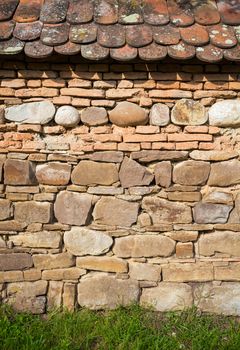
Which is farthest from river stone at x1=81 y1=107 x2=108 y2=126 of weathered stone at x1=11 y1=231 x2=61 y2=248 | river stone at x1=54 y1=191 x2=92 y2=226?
weathered stone at x1=11 y1=231 x2=61 y2=248

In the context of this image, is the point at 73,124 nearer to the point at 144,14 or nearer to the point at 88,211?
the point at 88,211

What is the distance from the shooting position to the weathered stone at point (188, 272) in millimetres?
3170

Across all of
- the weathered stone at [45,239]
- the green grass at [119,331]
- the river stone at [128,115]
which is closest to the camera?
the green grass at [119,331]

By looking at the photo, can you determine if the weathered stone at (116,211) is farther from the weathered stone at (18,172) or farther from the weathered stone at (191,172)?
the weathered stone at (18,172)

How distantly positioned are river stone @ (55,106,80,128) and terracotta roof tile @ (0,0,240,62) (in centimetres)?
46

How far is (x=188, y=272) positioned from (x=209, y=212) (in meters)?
0.55

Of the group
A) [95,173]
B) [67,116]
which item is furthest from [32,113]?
[95,173]

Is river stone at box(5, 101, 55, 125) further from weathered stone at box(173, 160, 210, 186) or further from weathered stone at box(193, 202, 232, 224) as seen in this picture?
weathered stone at box(193, 202, 232, 224)

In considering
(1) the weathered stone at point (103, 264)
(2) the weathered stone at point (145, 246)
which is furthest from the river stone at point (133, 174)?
(1) the weathered stone at point (103, 264)

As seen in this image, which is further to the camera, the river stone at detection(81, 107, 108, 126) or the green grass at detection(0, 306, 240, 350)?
the river stone at detection(81, 107, 108, 126)

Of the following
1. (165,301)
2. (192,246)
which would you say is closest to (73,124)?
(192,246)

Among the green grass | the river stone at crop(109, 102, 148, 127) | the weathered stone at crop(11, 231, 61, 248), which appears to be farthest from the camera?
the weathered stone at crop(11, 231, 61, 248)

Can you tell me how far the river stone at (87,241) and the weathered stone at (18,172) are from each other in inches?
22.7

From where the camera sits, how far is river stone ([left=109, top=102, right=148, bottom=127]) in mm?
3059
